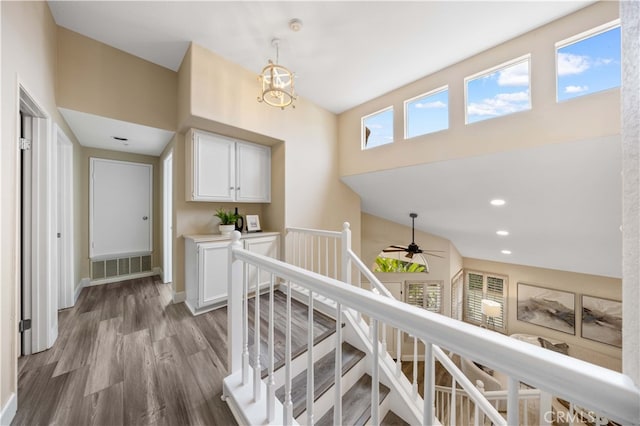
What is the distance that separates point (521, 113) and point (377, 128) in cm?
185

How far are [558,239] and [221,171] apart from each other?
5.06 meters

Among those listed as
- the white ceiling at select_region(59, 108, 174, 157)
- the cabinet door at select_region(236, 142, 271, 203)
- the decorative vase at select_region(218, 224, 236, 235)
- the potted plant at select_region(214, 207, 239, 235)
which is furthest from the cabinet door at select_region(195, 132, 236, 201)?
the white ceiling at select_region(59, 108, 174, 157)

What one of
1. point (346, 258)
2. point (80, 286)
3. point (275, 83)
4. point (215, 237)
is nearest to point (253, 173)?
point (215, 237)

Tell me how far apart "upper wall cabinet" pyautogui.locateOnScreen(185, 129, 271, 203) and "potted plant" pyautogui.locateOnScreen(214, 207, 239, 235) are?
214 mm

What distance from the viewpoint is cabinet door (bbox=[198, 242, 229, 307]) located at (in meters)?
2.66

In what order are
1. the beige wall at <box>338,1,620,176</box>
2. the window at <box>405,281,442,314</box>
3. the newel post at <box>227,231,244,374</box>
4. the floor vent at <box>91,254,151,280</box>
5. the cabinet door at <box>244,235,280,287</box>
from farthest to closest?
1. the window at <box>405,281,442,314</box>
2. the floor vent at <box>91,254,151,280</box>
3. the cabinet door at <box>244,235,280,287</box>
4. the beige wall at <box>338,1,620,176</box>
5. the newel post at <box>227,231,244,374</box>

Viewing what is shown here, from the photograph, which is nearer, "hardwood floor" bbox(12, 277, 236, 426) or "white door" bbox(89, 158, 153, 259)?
"hardwood floor" bbox(12, 277, 236, 426)

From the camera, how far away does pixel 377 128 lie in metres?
3.82

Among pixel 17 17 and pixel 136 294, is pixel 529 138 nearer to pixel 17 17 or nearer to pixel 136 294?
pixel 17 17

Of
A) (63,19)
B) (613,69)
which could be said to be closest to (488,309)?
(613,69)

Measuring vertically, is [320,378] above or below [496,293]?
above

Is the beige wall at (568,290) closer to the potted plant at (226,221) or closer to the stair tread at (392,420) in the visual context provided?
the stair tread at (392,420)

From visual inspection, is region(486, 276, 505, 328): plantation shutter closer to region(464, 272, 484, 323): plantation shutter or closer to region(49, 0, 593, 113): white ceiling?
region(464, 272, 484, 323): plantation shutter

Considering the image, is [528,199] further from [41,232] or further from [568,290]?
[41,232]
